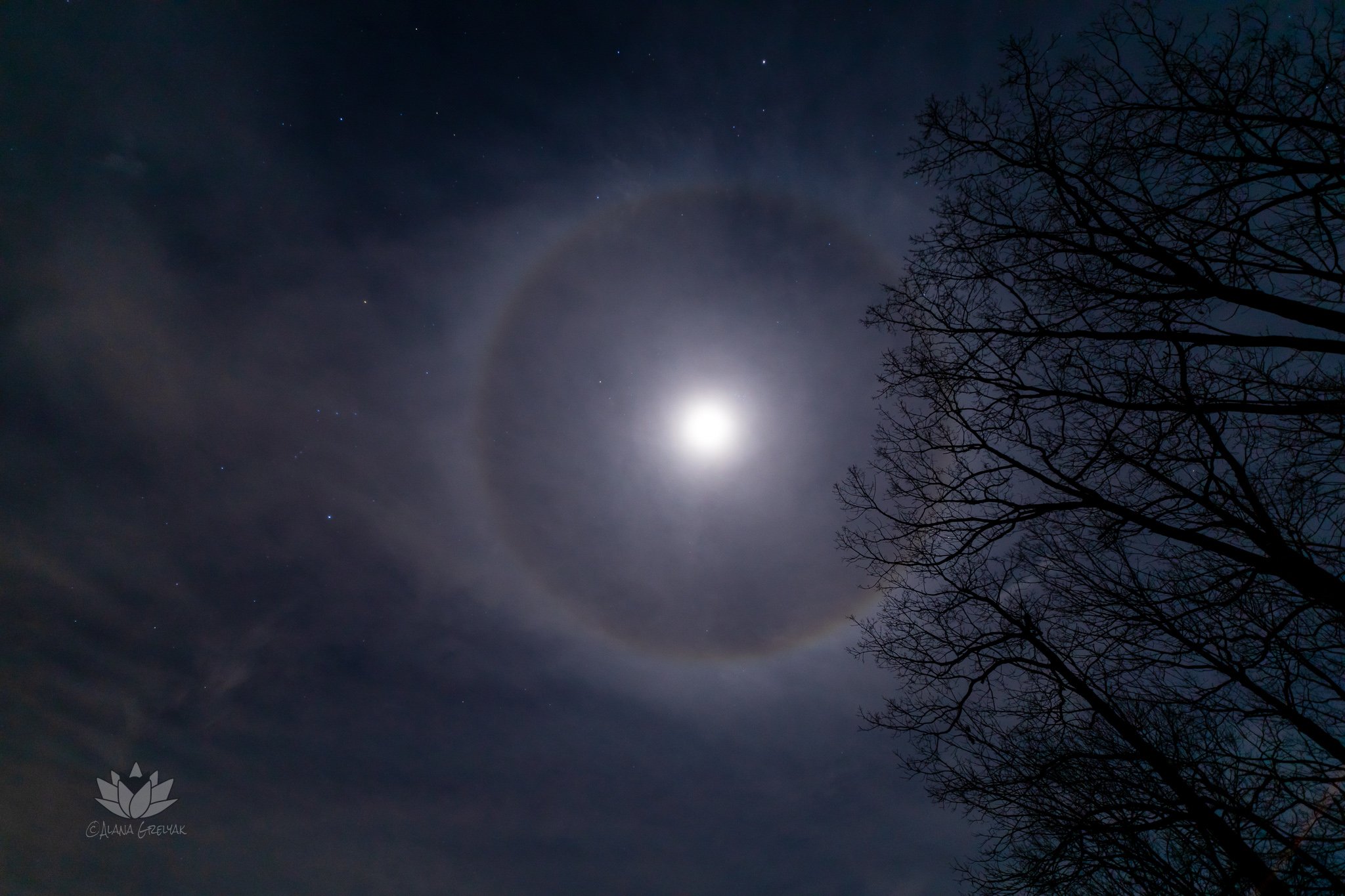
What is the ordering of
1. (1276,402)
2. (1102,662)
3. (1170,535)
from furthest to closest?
1. (1102,662)
2. (1170,535)
3. (1276,402)

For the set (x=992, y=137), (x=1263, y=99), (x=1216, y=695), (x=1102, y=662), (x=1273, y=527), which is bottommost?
(x=1216, y=695)

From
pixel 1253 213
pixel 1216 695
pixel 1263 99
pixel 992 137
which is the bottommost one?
pixel 1216 695

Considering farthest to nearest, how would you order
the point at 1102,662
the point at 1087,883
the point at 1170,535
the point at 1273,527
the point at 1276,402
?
the point at 1087,883
the point at 1102,662
the point at 1170,535
the point at 1273,527
the point at 1276,402

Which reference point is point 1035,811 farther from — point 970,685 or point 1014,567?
point 1014,567

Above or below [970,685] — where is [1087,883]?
below

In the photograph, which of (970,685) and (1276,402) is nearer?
(1276,402)

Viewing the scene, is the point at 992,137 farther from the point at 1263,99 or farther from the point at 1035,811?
the point at 1035,811

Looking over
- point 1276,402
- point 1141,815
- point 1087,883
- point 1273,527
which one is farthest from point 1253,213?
point 1087,883

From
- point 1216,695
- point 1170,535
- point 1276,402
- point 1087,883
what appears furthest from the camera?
point 1087,883

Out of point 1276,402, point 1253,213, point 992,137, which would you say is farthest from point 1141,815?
point 992,137
